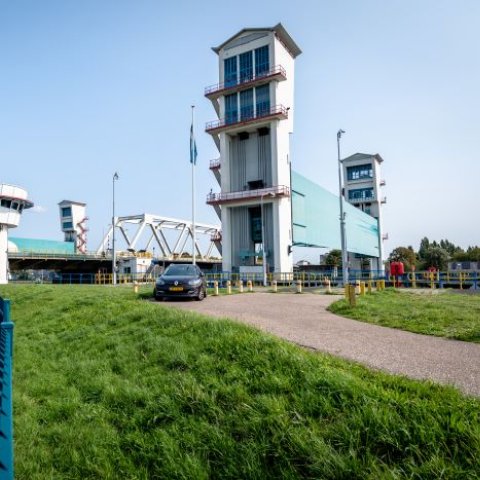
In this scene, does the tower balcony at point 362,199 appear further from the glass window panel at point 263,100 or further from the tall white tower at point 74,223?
the tall white tower at point 74,223

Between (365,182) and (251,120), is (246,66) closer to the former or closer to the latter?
(251,120)

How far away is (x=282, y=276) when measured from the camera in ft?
112

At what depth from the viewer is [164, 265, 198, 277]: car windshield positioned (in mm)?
Answer: 14192

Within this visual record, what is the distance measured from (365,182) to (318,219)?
25765 mm

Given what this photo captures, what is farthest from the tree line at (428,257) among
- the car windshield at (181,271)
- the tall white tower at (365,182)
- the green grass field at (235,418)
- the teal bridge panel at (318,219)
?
the green grass field at (235,418)

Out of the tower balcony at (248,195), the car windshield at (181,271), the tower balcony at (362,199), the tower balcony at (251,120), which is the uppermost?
the tower balcony at (251,120)

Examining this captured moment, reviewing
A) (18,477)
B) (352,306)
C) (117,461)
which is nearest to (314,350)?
(117,461)

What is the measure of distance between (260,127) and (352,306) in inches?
1249

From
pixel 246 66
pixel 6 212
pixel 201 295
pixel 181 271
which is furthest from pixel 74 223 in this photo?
pixel 201 295

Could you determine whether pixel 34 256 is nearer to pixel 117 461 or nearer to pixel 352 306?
pixel 352 306

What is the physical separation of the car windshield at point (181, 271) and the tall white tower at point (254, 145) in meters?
20.7

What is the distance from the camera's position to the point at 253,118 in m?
36.6

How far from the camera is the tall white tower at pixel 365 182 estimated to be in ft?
202

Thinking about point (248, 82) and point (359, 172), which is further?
point (359, 172)
